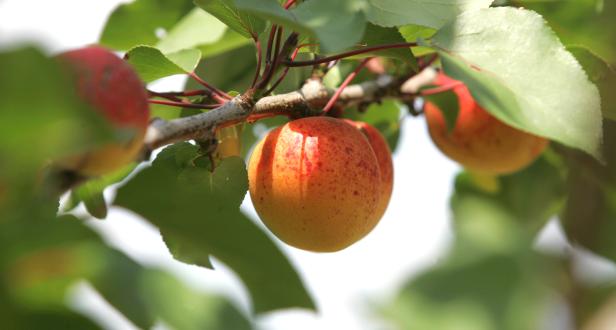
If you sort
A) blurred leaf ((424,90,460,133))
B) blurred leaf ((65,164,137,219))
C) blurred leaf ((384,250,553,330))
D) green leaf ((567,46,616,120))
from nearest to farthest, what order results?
blurred leaf ((384,250,553,330))
blurred leaf ((65,164,137,219))
green leaf ((567,46,616,120))
blurred leaf ((424,90,460,133))

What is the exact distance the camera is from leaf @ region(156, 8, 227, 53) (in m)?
1.37

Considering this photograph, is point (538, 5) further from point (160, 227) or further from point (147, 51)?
point (160, 227)

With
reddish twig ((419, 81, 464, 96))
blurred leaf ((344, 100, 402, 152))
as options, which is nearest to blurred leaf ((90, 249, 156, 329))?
reddish twig ((419, 81, 464, 96))

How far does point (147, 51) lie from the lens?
3.34 ft

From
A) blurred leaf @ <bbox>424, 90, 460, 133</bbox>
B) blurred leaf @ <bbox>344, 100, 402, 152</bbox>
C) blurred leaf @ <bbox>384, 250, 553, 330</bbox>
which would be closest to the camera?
blurred leaf @ <bbox>384, 250, 553, 330</bbox>

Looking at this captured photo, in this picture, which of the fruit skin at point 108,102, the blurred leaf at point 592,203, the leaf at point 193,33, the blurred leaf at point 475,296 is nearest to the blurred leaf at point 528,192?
the blurred leaf at point 592,203

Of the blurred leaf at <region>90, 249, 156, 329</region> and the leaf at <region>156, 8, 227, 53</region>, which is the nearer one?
the blurred leaf at <region>90, 249, 156, 329</region>

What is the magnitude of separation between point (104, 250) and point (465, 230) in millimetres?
221

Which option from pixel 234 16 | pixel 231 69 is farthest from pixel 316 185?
pixel 231 69

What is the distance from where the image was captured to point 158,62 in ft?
3.39

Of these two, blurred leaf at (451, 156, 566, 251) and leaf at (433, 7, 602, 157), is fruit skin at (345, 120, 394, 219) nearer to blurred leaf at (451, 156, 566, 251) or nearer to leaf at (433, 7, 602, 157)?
leaf at (433, 7, 602, 157)

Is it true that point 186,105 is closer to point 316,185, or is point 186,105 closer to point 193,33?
point 316,185

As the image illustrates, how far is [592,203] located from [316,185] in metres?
0.88

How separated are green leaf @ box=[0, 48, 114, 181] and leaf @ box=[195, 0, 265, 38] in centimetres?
53
